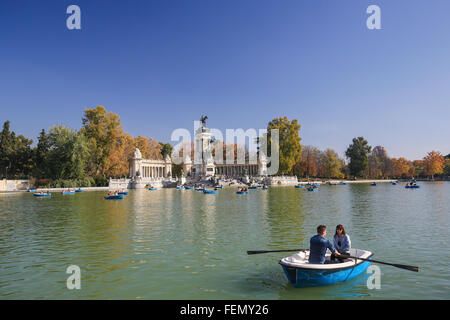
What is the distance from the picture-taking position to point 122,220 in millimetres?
22594

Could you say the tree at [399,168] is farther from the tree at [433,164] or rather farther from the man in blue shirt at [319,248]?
the man in blue shirt at [319,248]

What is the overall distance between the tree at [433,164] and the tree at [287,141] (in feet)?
207

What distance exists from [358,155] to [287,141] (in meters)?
39.5

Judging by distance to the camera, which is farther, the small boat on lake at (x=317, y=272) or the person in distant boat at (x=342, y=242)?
the person in distant boat at (x=342, y=242)

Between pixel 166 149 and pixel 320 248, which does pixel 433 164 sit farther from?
pixel 320 248

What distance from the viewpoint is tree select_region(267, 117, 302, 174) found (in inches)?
3300

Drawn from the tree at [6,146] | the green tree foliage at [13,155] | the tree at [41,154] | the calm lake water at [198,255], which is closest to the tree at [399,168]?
the calm lake water at [198,255]

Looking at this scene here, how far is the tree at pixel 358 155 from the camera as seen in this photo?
110 m

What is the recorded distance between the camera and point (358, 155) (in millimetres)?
110688

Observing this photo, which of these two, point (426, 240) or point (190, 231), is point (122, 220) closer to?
point (190, 231)

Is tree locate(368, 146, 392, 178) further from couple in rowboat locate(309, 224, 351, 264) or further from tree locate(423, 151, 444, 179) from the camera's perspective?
couple in rowboat locate(309, 224, 351, 264)

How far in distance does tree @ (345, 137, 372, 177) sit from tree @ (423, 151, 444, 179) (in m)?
25.5

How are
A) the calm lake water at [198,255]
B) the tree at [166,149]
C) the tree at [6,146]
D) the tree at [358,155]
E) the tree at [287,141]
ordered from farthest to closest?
the tree at [166,149], the tree at [358,155], the tree at [287,141], the tree at [6,146], the calm lake water at [198,255]
